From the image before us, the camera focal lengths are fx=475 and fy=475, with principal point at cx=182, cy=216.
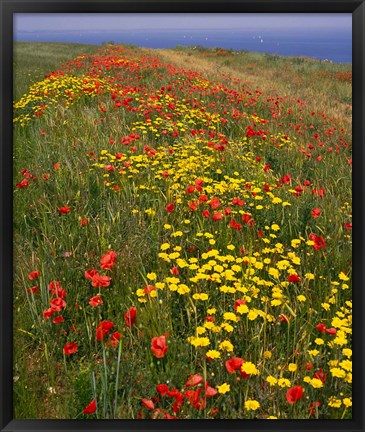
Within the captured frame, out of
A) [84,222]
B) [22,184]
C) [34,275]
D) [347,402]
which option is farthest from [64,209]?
[347,402]

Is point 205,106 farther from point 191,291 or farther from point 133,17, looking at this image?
point 191,291

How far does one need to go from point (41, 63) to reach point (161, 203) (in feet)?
5.30

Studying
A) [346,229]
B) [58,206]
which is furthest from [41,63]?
[346,229]

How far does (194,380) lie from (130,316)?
0.42m

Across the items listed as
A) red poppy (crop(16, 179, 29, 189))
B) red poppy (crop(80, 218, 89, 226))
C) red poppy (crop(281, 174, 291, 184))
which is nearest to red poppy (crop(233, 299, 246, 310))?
red poppy (crop(80, 218, 89, 226))

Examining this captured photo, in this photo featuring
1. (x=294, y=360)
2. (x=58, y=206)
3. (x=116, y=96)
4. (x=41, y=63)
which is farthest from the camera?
(x=116, y=96)

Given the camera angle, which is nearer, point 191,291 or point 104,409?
point 104,409

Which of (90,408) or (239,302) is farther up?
(239,302)

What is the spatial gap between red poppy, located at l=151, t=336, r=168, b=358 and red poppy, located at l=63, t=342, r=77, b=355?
1.15 ft

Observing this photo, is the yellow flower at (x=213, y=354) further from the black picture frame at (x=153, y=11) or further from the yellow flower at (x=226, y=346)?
the black picture frame at (x=153, y=11)

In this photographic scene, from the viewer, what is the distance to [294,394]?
197 cm

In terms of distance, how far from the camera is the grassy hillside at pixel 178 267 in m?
2.07

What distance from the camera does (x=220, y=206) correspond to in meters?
2.91

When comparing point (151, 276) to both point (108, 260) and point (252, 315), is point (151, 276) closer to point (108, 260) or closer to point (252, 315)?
point (108, 260)
